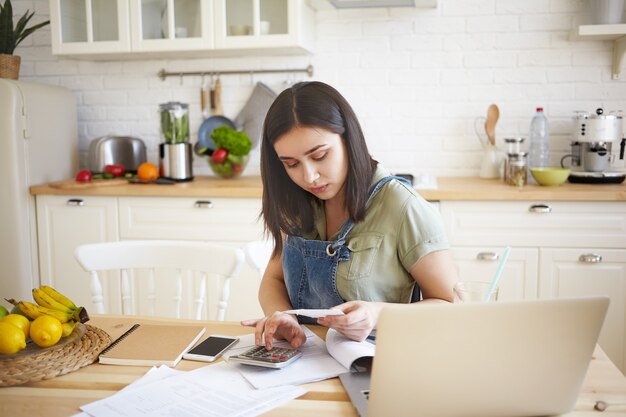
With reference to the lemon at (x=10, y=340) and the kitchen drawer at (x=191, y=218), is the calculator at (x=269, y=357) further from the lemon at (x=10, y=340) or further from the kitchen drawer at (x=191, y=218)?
the kitchen drawer at (x=191, y=218)

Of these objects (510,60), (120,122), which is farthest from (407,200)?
(120,122)

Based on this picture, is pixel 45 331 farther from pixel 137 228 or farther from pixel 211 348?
pixel 137 228

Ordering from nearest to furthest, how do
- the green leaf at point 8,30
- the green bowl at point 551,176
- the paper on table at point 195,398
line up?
the paper on table at point 195,398
the green bowl at point 551,176
the green leaf at point 8,30

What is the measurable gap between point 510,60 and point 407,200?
2.06 metres

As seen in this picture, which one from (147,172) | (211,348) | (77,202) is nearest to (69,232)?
(77,202)

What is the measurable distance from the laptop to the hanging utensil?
2452 millimetres

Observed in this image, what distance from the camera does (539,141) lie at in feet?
10.5

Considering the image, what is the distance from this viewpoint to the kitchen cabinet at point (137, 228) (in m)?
3.00

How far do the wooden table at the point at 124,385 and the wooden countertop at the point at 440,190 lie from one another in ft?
5.00

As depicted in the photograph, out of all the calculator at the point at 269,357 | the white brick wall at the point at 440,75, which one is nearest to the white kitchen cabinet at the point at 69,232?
the white brick wall at the point at 440,75

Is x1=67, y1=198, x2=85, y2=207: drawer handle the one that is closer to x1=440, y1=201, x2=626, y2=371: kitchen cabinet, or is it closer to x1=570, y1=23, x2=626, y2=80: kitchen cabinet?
x1=440, y1=201, x2=626, y2=371: kitchen cabinet

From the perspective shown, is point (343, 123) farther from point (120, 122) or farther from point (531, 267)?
point (120, 122)

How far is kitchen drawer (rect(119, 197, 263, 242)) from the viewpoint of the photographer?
9.81 ft

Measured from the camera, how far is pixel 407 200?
4.90 feet
